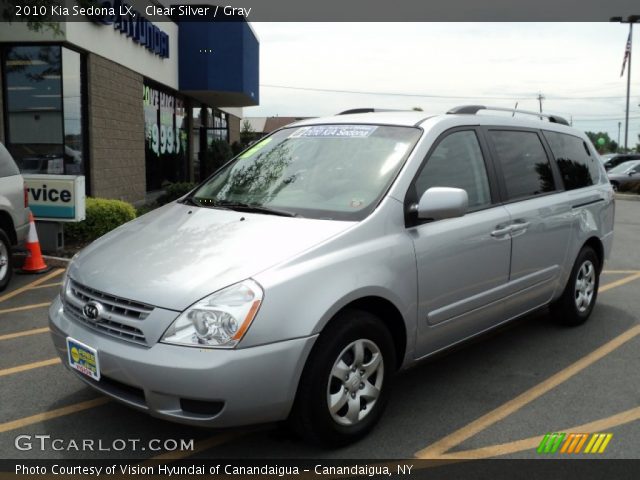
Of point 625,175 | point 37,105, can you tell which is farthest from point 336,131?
point 625,175

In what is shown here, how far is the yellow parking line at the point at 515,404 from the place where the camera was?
11.0 feet

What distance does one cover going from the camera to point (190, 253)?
10.6ft

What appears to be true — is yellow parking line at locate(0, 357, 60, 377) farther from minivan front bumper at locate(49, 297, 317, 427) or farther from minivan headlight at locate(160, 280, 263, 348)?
minivan headlight at locate(160, 280, 263, 348)

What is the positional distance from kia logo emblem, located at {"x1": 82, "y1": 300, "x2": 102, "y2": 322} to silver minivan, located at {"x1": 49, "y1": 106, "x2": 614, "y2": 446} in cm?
1

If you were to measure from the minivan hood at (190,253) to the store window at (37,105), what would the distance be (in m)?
8.75

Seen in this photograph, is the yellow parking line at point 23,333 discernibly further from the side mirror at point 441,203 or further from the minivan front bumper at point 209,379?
the side mirror at point 441,203

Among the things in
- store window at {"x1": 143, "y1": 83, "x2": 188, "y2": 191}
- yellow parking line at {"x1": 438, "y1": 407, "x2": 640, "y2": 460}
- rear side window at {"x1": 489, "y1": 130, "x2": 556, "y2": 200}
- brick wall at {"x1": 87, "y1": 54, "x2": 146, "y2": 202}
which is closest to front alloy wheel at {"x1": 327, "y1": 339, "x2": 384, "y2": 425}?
yellow parking line at {"x1": 438, "y1": 407, "x2": 640, "y2": 460}

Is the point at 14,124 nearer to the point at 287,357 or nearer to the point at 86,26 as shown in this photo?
the point at 86,26

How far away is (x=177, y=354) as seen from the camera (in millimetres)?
2816

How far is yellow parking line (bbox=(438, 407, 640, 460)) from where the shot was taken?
329 cm

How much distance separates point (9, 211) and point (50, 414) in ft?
13.0

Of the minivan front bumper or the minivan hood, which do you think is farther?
the minivan hood

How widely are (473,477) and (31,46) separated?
37.3 ft

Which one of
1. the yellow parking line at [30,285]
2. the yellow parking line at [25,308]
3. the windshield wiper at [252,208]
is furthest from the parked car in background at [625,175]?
the windshield wiper at [252,208]
